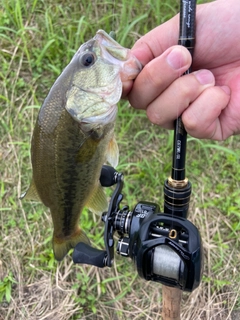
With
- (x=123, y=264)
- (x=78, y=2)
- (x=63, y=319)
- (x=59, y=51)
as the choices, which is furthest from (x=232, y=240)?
(x=78, y=2)

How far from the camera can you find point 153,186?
2865 mm

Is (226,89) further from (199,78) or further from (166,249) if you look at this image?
(166,249)

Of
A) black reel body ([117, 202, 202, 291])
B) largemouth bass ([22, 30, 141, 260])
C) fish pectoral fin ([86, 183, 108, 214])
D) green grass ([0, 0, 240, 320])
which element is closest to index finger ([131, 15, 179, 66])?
largemouth bass ([22, 30, 141, 260])

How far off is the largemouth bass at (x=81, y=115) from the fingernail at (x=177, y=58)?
0.17 m

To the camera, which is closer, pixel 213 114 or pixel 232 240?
pixel 213 114

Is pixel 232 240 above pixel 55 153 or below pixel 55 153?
below

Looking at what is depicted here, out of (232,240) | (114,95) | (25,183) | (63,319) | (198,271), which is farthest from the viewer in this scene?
(25,183)

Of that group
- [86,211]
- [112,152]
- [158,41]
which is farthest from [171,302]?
[158,41]

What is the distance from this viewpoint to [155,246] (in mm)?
1372

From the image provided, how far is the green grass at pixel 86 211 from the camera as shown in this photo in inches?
100.0

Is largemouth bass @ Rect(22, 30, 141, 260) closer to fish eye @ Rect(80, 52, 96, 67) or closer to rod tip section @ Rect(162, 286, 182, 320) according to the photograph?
fish eye @ Rect(80, 52, 96, 67)

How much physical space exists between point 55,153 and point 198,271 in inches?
28.3

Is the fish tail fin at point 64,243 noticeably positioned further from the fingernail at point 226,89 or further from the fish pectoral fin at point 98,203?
the fingernail at point 226,89

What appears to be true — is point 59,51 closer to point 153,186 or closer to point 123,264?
point 153,186
